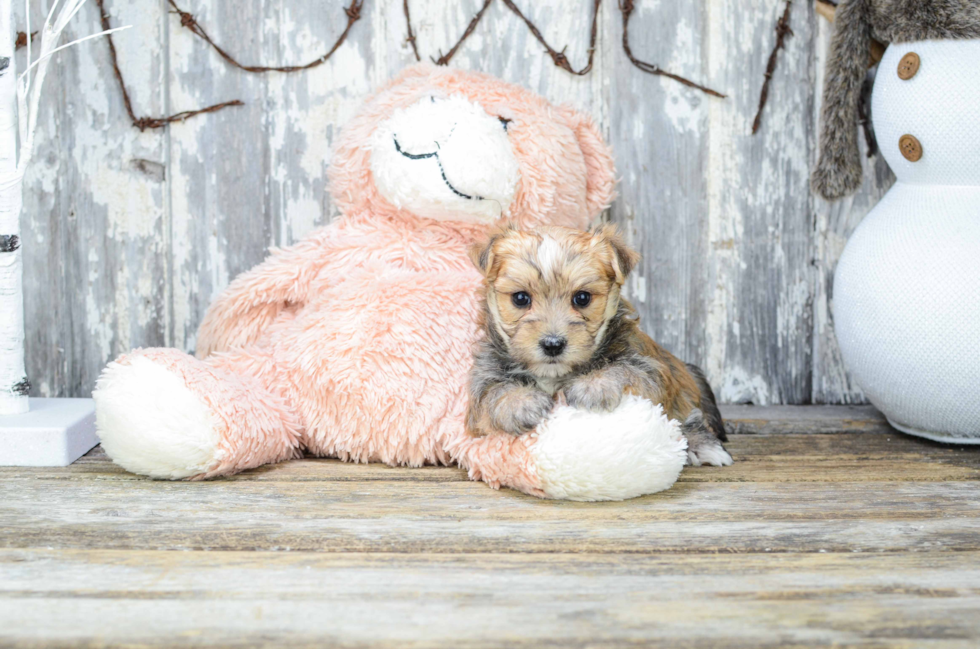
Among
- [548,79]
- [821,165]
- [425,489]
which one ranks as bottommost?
[425,489]

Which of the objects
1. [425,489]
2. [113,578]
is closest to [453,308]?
[425,489]

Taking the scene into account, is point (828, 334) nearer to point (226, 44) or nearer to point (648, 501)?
point (648, 501)

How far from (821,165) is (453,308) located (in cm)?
129

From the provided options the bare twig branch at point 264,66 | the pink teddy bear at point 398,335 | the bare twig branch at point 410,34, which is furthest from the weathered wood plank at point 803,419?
the bare twig branch at point 264,66

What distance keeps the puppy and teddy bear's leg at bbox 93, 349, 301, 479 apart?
60 cm

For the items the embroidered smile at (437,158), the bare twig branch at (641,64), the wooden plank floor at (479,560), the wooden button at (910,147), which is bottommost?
the wooden plank floor at (479,560)

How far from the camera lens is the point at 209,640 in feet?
4.68

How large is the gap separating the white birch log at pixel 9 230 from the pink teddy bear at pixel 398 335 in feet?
1.39

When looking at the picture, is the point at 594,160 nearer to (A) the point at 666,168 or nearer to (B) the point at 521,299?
(A) the point at 666,168

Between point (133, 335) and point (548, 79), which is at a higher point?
point (548, 79)

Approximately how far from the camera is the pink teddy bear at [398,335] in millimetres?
2160

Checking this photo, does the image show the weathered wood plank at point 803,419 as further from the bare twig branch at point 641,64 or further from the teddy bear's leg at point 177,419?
the teddy bear's leg at point 177,419

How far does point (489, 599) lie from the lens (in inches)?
62.0

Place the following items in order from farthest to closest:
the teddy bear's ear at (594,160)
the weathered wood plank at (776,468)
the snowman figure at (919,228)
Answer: the teddy bear's ear at (594,160) → the snowman figure at (919,228) → the weathered wood plank at (776,468)
